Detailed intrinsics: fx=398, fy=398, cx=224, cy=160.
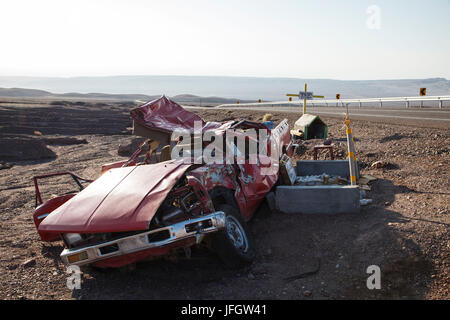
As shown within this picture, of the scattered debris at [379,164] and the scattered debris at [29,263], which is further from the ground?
the scattered debris at [379,164]

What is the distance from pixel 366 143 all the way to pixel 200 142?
6.41 m

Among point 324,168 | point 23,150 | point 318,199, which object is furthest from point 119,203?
point 23,150

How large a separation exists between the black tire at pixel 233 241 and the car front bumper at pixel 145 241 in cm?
35

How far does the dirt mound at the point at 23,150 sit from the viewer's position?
14883 millimetres

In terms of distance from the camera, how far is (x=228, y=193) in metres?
5.46

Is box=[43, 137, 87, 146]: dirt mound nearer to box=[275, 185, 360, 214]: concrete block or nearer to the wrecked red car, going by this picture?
the wrecked red car

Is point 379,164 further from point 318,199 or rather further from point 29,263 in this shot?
point 29,263

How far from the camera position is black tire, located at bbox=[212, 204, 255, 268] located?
15.4 ft

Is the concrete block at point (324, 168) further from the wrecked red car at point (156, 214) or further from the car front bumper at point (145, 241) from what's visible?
the car front bumper at point (145, 241)

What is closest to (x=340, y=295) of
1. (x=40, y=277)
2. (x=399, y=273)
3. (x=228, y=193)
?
(x=399, y=273)

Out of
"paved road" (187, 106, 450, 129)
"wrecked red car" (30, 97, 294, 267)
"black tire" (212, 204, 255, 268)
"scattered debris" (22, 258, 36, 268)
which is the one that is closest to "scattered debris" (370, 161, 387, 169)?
"wrecked red car" (30, 97, 294, 267)

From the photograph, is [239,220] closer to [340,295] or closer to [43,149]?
[340,295]

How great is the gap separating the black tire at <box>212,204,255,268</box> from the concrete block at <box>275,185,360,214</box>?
150cm

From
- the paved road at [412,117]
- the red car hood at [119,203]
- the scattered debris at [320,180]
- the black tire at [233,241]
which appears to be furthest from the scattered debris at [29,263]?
the paved road at [412,117]
